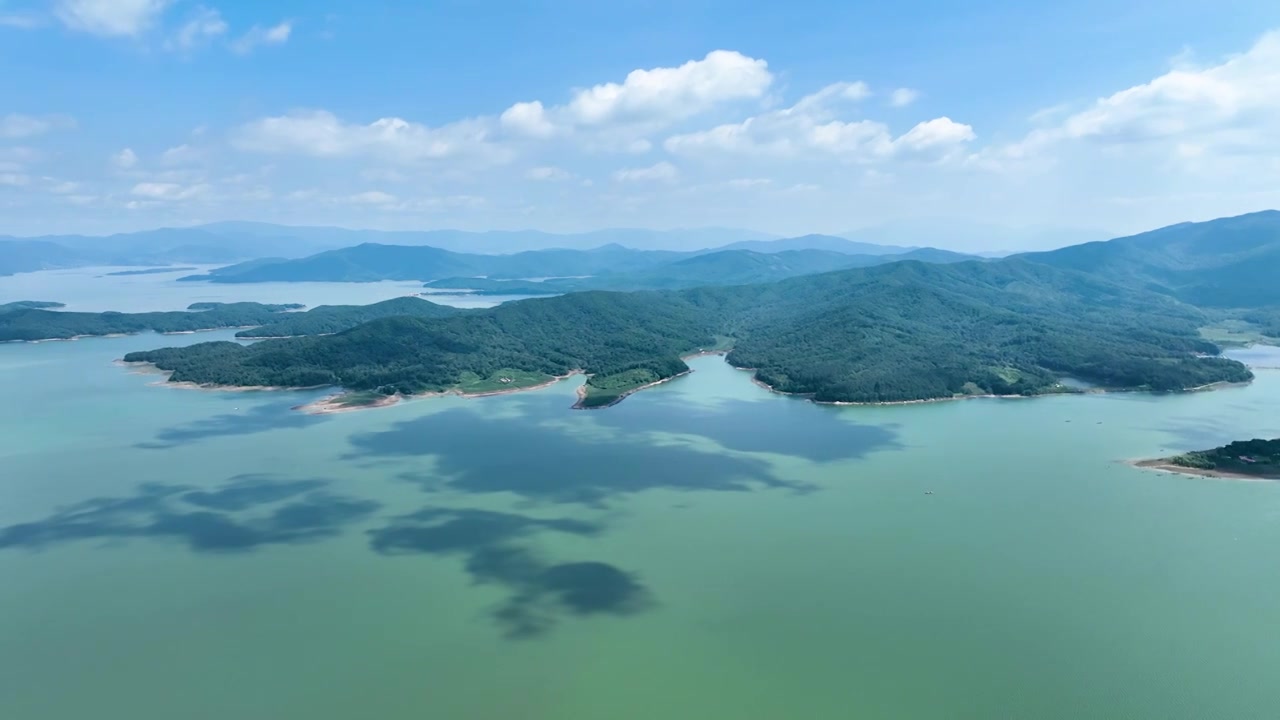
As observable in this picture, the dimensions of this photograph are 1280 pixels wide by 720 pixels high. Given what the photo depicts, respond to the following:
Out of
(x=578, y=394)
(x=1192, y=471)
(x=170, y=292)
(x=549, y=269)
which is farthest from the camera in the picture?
(x=549, y=269)

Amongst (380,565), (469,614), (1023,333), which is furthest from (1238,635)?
(1023,333)

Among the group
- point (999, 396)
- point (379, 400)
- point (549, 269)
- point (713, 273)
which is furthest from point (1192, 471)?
point (549, 269)

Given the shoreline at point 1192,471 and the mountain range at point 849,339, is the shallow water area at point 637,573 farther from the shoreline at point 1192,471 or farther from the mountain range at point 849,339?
the mountain range at point 849,339

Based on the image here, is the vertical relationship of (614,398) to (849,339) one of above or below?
below

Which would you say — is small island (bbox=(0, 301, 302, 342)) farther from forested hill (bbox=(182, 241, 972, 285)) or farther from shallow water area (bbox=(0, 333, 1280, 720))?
forested hill (bbox=(182, 241, 972, 285))

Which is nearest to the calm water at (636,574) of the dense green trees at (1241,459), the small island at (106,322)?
the dense green trees at (1241,459)

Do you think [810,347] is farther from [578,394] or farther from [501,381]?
[501,381]

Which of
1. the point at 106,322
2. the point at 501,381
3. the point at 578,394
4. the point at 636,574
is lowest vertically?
the point at 636,574
